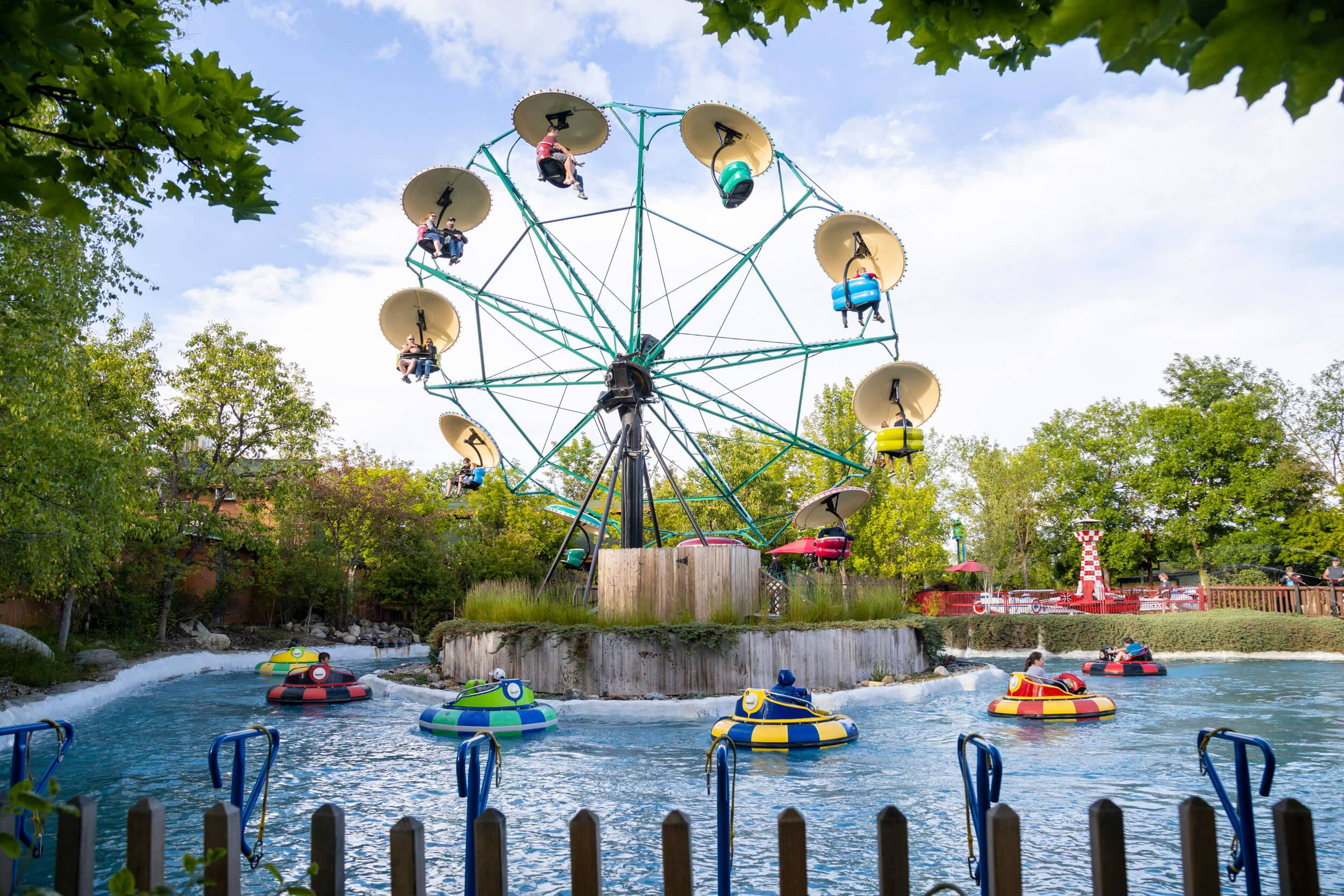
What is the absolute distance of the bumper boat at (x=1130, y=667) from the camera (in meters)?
20.7

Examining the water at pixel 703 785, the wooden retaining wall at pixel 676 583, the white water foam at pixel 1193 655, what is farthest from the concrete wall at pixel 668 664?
the white water foam at pixel 1193 655

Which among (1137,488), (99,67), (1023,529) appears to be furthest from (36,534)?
(1137,488)

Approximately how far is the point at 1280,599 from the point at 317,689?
1141 inches

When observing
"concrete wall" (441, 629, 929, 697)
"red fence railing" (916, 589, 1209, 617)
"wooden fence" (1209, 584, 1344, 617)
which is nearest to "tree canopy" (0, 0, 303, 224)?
"concrete wall" (441, 629, 929, 697)

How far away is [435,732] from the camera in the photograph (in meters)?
12.8

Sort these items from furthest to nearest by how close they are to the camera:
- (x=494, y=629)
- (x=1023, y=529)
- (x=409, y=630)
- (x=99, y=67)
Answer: (x=1023, y=529) < (x=409, y=630) < (x=494, y=629) < (x=99, y=67)

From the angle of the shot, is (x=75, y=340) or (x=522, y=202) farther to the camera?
(x=522, y=202)

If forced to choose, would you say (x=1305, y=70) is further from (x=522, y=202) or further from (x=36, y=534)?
(x=522, y=202)

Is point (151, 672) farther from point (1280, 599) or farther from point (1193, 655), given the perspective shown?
point (1280, 599)

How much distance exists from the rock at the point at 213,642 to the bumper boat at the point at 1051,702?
22.1m

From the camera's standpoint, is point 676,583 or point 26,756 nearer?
point 26,756

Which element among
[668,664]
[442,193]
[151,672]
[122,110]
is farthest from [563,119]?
[122,110]

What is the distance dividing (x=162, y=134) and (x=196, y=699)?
17277 mm

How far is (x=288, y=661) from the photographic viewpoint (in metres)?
22.0
